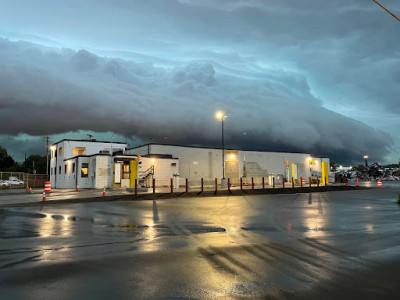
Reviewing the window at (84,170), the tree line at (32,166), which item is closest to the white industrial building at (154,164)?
the window at (84,170)

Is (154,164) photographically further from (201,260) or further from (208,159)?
(201,260)

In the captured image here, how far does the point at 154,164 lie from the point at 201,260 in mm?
36408

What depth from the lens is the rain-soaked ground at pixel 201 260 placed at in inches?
172

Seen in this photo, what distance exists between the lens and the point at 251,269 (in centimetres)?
534

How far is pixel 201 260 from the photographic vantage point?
592 centimetres

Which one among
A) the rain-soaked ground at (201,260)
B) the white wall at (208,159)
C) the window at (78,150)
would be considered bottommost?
the rain-soaked ground at (201,260)

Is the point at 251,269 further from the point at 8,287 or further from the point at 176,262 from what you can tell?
the point at 8,287

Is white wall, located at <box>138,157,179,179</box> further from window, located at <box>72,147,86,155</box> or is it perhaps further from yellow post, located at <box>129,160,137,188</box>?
window, located at <box>72,147,86,155</box>

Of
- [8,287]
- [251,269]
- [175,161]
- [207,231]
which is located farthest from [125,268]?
[175,161]

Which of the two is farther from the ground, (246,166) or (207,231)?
(246,166)

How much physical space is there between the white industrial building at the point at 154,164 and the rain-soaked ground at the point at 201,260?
2502 centimetres

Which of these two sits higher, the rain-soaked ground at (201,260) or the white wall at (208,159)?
the white wall at (208,159)

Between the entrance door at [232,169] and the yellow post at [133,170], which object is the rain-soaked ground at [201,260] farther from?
the entrance door at [232,169]

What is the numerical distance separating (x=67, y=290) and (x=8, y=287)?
0.89 meters
